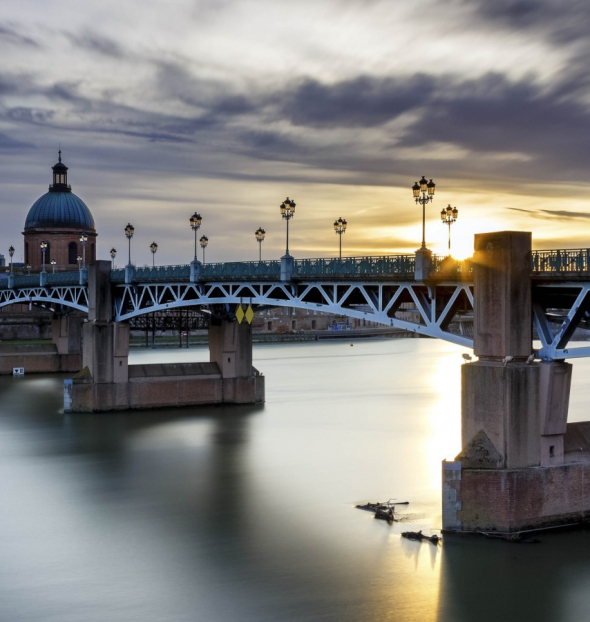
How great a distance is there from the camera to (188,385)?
5416 cm

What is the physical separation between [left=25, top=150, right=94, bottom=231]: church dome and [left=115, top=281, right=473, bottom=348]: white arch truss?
68367mm

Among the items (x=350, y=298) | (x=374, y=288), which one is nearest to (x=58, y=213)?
(x=350, y=298)

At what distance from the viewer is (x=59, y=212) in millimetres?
124125

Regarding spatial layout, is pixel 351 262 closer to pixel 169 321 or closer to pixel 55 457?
pixel 55 457

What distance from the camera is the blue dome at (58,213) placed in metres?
124

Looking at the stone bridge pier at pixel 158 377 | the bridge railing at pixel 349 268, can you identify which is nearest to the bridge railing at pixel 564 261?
the bridge railing at pixel 349 268

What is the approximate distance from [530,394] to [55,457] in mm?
22720

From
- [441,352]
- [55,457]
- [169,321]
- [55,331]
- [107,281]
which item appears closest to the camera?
[55,457]

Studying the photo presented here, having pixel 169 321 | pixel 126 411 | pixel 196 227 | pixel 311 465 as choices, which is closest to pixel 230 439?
pixel 311 465

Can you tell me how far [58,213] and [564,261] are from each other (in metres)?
106

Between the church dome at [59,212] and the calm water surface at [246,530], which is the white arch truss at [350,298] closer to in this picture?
the calm water surface at [246,530]

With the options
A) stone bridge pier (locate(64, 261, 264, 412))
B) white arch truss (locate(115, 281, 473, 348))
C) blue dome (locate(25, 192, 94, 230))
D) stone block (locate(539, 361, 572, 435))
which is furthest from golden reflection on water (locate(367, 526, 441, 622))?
blue dome (locate(25, 192, 94, 230))

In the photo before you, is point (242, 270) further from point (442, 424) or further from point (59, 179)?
point (59, 179)

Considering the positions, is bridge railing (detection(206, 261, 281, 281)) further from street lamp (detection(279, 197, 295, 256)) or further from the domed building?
the domed building
